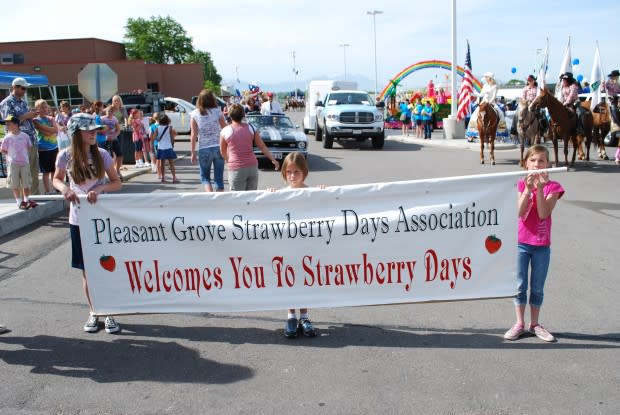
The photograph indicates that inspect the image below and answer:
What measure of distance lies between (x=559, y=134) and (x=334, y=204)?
46.3ft

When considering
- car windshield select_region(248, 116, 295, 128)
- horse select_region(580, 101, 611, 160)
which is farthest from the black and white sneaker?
horse select_region(580, 101, 611, 160)

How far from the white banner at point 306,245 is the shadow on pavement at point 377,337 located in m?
0.28

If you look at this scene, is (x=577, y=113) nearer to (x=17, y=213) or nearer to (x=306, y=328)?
(x=17, y=213)

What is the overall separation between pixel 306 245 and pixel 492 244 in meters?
1.51

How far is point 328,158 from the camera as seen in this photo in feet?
67.8

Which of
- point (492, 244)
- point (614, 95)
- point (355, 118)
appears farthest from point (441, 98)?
point (492, 244)

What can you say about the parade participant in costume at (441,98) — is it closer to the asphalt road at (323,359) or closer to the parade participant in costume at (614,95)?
the parade participant in costume at (614,95)

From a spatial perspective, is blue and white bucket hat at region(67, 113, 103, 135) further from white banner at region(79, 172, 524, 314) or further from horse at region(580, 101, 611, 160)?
horse at region(580, 101, 611, 160)

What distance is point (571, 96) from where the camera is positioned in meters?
17.7

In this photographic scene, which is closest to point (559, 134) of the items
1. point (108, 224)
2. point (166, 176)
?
point (166, 176)

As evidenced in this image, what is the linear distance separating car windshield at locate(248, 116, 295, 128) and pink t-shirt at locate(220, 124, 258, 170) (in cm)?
988

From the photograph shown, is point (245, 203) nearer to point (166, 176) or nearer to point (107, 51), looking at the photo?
point (166, 176)

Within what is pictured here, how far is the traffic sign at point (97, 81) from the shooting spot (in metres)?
14.8

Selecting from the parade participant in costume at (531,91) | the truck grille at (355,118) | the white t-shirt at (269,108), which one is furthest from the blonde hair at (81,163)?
the truck grille at (355,118)
